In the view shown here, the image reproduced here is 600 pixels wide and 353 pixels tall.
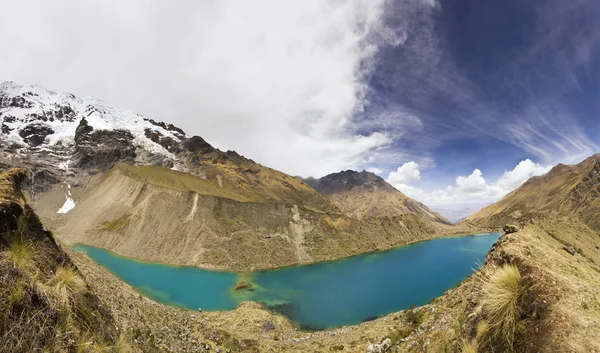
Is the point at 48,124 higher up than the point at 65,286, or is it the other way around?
the point at 48,124

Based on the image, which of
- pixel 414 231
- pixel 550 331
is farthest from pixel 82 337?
pixel 414 231

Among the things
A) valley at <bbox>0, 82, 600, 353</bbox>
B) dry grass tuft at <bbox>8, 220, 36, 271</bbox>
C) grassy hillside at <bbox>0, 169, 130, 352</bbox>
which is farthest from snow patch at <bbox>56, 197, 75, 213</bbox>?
dry grass tuft at <bbox>8, 220, 36, 271</bbox>

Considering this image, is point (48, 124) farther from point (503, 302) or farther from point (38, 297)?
point (503, 302)

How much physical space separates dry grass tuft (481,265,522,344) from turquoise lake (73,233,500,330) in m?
34.6

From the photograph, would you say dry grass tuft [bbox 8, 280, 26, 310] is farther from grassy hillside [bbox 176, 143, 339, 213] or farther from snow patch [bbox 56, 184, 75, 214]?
snow patch [bbox 56, 184, 75, 214]

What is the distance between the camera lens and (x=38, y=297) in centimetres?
468

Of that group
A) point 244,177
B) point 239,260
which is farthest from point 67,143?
point 239,260

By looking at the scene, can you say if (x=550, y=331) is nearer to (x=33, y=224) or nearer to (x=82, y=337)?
(x=82, y=337)

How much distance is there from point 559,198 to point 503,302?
577ft

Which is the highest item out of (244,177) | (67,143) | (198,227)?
(67,143)

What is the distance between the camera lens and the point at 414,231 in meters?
125

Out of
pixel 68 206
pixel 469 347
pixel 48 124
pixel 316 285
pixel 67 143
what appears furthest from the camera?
pixel 48 124

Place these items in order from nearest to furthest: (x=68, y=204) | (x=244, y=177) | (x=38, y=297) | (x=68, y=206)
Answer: (x=38, y=297) < (x=68, y=206) < (x=68, y=204) < (x=244, y=177)

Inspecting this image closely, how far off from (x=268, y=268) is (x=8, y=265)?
6919 centimetres
